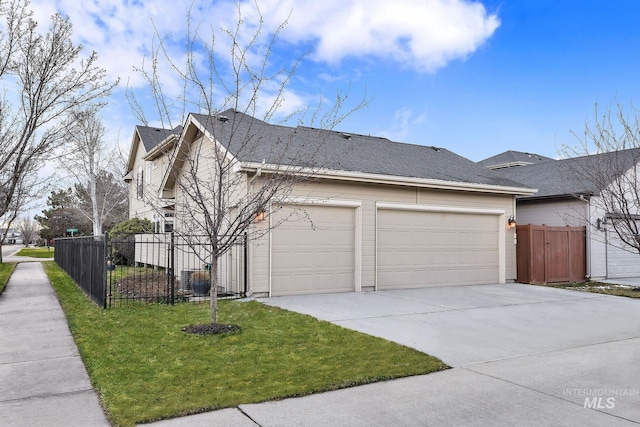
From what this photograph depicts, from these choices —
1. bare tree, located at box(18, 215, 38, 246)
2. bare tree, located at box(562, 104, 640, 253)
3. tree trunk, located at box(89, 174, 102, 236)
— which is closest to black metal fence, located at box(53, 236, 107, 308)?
bare tree, located at box(562, 104, 640, 253)

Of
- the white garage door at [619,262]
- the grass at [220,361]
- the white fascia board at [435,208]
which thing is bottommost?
the grass at [220,361]

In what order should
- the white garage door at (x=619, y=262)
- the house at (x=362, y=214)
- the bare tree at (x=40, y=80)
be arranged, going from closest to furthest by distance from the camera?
1. the bare tree at (x=40, y=80)
2. the house at (x=362, y=214)
3. the white garage door at (x=619, y=262)

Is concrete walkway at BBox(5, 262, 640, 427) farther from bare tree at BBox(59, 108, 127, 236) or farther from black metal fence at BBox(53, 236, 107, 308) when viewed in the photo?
bare tree at BBox(59, 108, 127, 236)

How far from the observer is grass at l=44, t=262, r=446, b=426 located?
4.23 meters

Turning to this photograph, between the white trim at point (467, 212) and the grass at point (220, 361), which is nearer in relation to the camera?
the grass at point (220, 361)

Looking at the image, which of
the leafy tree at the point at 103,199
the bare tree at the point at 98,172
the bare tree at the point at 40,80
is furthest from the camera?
the leafy tree at the point at 103,199

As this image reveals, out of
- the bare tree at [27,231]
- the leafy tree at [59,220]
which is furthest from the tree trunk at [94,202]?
the bare tree at [27,231]

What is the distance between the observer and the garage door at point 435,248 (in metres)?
12.1

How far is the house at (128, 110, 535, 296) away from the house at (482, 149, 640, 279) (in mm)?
2378

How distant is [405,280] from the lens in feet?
40.4

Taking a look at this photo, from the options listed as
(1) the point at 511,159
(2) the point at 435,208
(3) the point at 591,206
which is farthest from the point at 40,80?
(1) the point at 511,159

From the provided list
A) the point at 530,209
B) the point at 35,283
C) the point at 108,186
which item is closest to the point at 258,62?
the point at 35,283

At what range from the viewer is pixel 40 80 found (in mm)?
9852

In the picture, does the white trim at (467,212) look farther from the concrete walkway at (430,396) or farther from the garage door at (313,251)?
the concrete walkway at (430,396)
